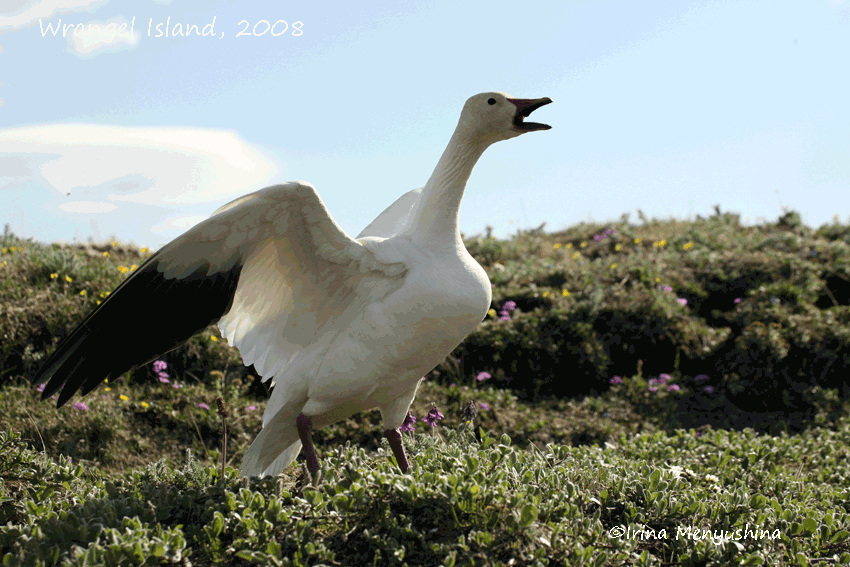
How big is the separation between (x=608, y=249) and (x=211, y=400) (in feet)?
16.8

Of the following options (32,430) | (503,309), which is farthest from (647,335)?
(32,430)

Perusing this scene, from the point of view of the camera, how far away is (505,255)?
7.91 meters

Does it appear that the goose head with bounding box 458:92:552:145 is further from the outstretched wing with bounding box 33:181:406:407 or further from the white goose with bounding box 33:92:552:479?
the outstretched wing with bounding box 33:181:406:407

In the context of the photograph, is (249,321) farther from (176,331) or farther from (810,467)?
(810,467)

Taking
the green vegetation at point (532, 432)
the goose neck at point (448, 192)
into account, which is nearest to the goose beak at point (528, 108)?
the goose neck at point (448, 192)

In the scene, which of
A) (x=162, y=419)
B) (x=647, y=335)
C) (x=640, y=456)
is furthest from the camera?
(x=647, y=335)

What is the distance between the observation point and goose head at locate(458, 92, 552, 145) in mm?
2930

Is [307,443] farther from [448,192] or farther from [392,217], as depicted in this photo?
[392,217]

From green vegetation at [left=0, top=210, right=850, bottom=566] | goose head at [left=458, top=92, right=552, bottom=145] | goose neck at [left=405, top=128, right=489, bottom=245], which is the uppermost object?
goose head at [left=458, top=92, right=552, bottom=145]

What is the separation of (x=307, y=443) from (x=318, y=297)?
643mm

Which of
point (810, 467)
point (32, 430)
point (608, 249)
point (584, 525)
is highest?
point (608, 249)

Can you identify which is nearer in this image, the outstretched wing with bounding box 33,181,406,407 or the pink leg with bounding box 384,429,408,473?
the outstretched wing with bounding box 33,181,406,407

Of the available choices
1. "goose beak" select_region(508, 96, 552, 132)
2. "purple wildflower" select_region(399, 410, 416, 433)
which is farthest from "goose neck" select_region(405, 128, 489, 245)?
"purple wildflower" select_region(399, 410, 416, 433)

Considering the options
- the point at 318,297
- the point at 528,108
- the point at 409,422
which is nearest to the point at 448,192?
the point at 528,108
